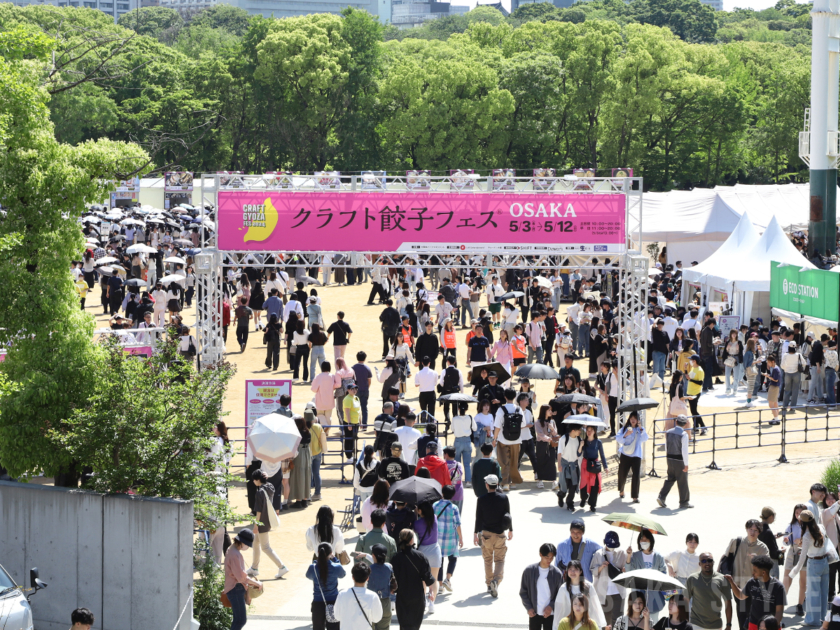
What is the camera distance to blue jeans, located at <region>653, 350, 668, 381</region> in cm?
2150

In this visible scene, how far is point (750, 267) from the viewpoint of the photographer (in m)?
25.5

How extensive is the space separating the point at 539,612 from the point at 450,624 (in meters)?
1.47

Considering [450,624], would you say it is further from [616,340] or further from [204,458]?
[616,340]

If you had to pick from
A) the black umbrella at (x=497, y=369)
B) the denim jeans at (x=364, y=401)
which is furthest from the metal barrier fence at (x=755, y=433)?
the denim jeans at (x=364, y=401)

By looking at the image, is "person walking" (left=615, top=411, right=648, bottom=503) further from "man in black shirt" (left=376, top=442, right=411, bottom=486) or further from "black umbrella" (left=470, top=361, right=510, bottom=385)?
"man in black shirt" (left=376, top=442, right=411, bottom=486)

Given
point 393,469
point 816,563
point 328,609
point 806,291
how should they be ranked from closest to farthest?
1. point 328,609
2. point 816,563
3. point 393,469
4. point 806,291

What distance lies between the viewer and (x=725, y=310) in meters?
25.6

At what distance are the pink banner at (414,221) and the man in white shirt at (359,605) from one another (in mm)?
11613

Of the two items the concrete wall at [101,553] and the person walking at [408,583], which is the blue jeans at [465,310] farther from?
the person walking at [408,583]

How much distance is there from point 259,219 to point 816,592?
41.7 ft

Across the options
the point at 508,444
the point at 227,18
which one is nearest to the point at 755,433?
the point at 508,444

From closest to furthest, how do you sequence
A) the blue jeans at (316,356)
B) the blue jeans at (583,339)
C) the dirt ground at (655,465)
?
the dirt ground at (655,465), the blue jeans at (316,356), the blue jeans at (583,339)

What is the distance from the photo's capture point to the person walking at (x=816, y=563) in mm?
9703

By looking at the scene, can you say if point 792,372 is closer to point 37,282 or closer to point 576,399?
point 576,399
